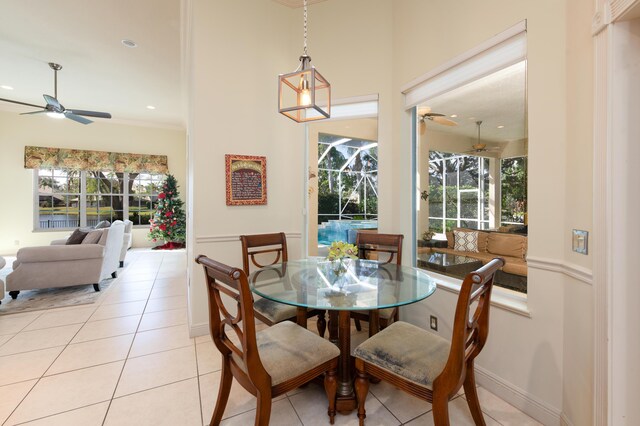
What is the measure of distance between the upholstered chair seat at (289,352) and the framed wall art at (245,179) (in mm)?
1583

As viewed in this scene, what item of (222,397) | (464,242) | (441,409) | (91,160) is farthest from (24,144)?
(441,409)

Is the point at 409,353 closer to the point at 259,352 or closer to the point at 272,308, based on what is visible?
the point at 259,352

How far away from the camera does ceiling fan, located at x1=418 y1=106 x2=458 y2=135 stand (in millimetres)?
2857

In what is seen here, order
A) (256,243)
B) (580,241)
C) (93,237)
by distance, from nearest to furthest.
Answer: (580,241), (256,243), (93,237)

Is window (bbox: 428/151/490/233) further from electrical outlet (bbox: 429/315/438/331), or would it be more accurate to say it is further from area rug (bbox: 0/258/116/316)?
area rug (bbox: 0/258/116/316)

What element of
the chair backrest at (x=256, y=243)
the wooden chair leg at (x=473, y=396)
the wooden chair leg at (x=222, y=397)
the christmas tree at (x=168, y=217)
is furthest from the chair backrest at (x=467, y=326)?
the christmas tree at (x=168, y=217)

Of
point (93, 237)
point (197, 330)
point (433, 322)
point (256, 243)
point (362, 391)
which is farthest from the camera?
point (93, 237)

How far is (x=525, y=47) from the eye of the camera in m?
1.77

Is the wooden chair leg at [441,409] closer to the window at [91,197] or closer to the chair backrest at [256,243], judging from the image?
the chair backrest at [256,243]

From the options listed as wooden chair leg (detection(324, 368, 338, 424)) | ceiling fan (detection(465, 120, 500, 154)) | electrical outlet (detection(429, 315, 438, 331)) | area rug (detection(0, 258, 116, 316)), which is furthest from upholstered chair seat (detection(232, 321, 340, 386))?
area rug (detection(0, 258, 116, 316))

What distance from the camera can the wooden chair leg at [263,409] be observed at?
129 centimetres

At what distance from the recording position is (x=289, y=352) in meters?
1.49

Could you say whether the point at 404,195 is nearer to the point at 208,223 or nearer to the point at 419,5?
the point at 419,5

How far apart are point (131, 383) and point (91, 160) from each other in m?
7.30
